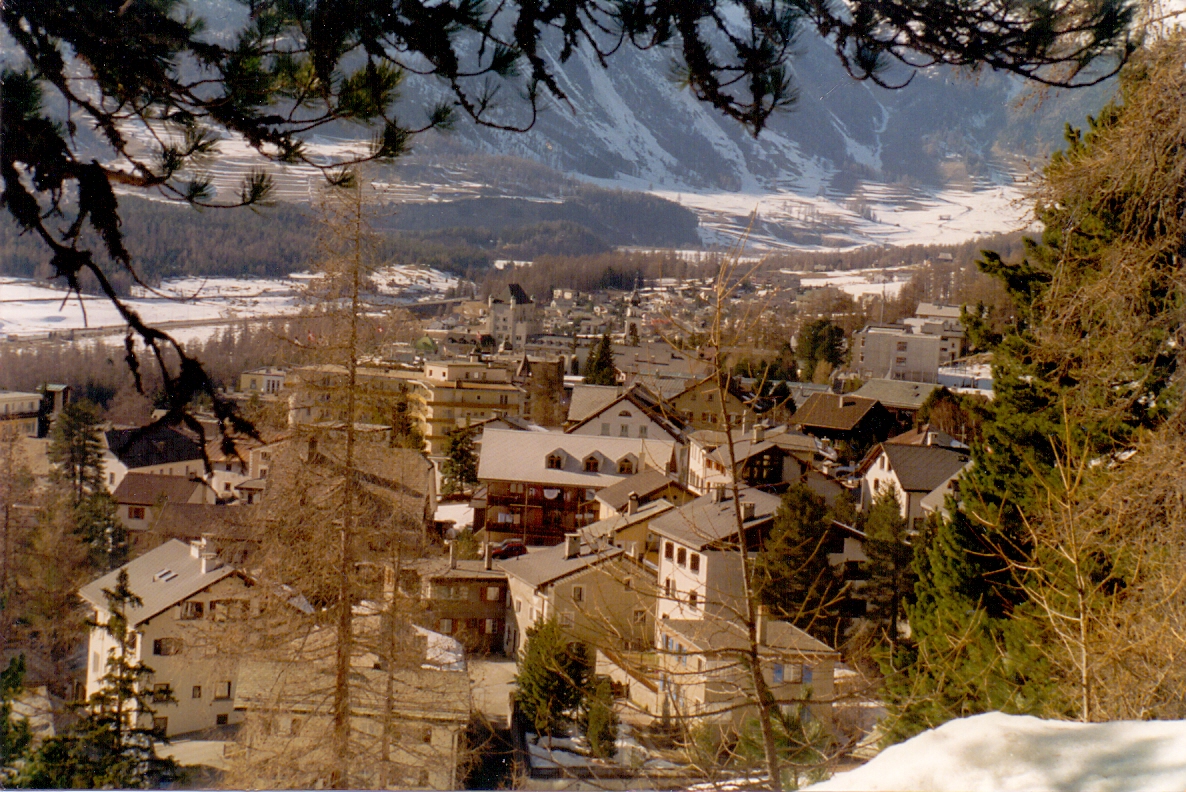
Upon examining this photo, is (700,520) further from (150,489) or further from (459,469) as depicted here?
(150,489)

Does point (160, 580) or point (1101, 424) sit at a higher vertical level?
point (1101, 424)

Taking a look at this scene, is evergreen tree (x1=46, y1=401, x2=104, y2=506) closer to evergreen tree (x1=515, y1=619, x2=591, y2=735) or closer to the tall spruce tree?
evergreen tree (x1=515, y1=619, x2=591, y2=735)

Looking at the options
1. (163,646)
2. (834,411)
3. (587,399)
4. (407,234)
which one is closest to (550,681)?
(163,646)

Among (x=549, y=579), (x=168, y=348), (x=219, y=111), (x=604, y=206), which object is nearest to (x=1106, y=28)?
(x=219, y=111)

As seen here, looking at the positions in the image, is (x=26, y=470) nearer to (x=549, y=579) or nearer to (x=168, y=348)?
(x=549, y=579)

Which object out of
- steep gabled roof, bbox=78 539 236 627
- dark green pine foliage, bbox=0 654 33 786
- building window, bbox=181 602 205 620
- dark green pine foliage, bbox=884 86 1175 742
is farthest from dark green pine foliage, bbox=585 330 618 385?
dark green pine foliage, bbox=0 654 33 786

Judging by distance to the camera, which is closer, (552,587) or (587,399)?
(552,587)

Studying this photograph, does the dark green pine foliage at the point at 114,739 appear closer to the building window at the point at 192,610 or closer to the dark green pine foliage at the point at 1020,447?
the building window at the point at 192,610

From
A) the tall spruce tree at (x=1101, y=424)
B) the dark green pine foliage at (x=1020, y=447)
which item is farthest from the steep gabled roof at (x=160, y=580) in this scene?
the tall spruce tree at (x=1101, y=424)
